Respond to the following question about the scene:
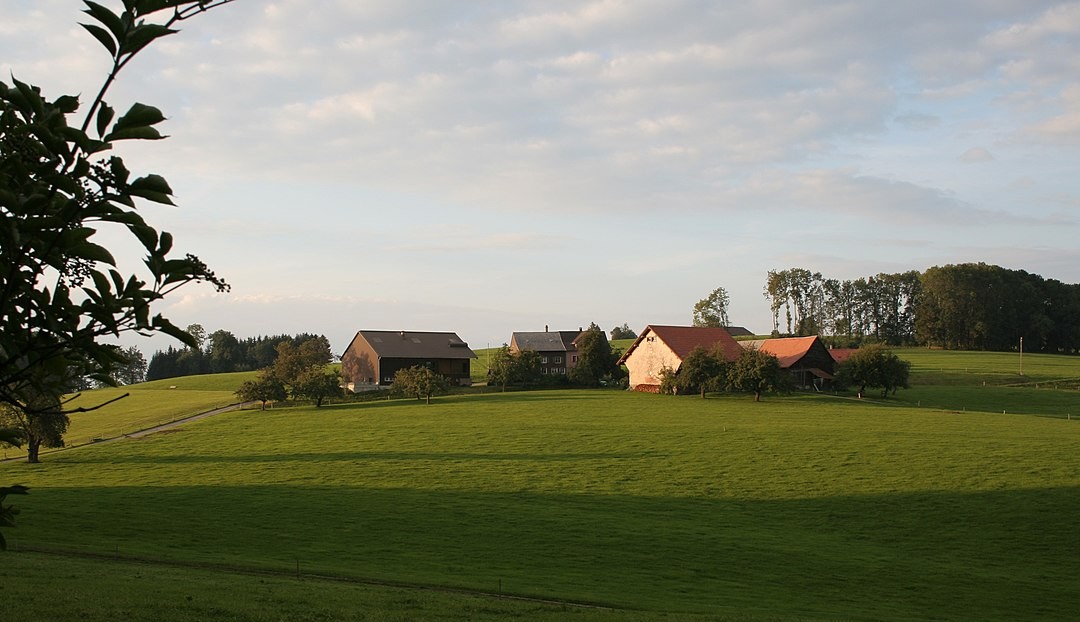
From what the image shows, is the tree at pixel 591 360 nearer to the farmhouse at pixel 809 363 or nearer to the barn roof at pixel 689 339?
the barn roof at pixel 689 339

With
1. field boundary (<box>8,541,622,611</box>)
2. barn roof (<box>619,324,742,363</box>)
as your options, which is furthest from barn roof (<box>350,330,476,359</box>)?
field boundary (<box>8,541,622,611</box>)

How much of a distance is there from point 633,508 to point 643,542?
6647mm

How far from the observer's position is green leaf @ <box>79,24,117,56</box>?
3.88 m

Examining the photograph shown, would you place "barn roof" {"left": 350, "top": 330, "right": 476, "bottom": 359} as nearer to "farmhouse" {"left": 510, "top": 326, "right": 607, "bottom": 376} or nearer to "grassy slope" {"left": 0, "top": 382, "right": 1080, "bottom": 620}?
"farmhouse" {"left": 510, "top": 326, "right": 607, "bottom": 376}

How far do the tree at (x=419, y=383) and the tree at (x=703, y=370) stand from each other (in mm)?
25553

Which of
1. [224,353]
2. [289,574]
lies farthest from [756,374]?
[224,353]

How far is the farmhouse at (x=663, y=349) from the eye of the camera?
306 feet

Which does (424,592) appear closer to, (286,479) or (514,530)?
(514,530)

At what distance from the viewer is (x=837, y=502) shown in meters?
38.3

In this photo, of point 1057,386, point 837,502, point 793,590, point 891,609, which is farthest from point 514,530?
point 1057,386

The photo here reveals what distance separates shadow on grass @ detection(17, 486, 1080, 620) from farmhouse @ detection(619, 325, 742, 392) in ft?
178

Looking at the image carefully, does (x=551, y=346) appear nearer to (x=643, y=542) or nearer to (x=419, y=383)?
(x=419, y=383)

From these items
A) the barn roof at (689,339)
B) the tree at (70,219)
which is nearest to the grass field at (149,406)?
the barn roof at (689,339)

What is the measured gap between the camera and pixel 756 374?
79000 millimetres
